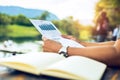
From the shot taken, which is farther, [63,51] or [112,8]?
[112,8]

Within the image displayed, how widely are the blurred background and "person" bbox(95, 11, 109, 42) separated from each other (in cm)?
2

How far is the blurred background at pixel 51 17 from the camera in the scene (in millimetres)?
1442

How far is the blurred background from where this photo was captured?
1442 millimetres

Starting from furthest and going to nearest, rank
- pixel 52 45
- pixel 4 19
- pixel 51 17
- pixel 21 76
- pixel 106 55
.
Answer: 1. pixel 51 17
2. pixel 4 19
3. pixel 52 45
4. pixel 106 55
5. pixel 21 76

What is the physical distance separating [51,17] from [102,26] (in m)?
0.36

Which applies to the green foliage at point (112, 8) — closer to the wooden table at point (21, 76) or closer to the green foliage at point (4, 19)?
the green foliage at point (4, 19)

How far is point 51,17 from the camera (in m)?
1.55

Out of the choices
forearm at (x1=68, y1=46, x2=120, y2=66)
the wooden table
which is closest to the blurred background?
forearm at (x1=68, y1=46, x2=120, y2=66)

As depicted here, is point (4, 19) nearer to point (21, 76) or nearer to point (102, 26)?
point (102, 26)

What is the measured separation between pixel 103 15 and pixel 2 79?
3.65ft

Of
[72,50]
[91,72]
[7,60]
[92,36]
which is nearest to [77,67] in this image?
[91,72]

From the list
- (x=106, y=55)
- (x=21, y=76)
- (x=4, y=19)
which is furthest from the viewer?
(x=4, y=19)

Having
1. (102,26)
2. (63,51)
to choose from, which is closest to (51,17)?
(102,26)

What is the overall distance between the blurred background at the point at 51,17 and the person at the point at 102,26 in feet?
0.07
